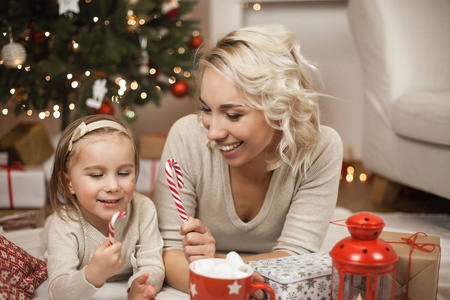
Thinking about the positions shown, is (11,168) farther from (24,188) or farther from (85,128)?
(85,128)

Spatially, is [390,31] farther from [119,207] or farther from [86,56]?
[119,207]

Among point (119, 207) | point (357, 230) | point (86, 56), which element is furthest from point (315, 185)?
point (86, 56)

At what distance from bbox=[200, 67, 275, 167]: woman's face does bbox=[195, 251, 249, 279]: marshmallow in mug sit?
332 mm

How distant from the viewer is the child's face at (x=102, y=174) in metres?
1.30

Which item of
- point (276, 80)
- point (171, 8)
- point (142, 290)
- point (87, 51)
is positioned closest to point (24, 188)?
point (87, 51)

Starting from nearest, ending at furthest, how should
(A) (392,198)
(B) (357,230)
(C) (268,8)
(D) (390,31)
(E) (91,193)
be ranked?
(B) (357,230), (E) (91,193), (D) (390,31), (A) (392,198), (C) (268,8)

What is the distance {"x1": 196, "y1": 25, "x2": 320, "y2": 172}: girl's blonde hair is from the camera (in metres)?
1.33

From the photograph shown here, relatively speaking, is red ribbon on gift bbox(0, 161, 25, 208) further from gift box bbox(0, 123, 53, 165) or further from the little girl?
the little girl

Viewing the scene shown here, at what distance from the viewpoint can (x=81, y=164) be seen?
132 cm

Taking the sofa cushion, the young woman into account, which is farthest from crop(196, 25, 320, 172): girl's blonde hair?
the sofa cushion

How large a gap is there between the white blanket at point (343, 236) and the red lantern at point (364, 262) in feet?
1.21

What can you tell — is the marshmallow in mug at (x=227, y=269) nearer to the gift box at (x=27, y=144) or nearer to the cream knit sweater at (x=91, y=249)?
the cream knit sweater at (x=91, y=249)

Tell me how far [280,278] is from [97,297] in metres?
0.47

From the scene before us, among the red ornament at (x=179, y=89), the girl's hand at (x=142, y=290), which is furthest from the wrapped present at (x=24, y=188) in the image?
the girl's hand at (x=142, y=290)
